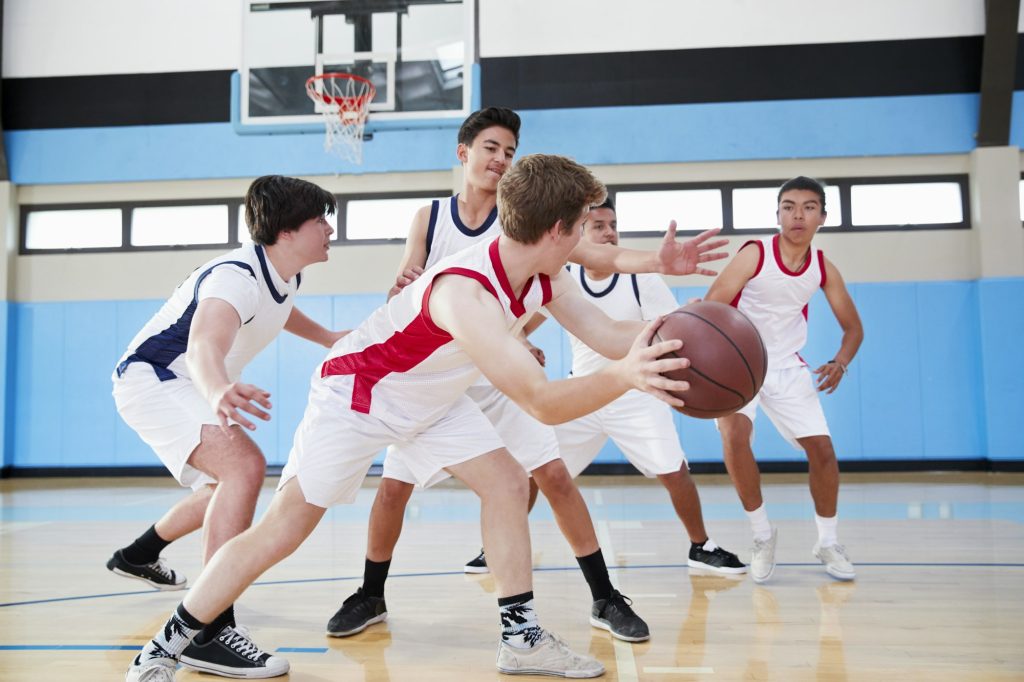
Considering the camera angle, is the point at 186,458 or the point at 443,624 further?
the point at 443,624

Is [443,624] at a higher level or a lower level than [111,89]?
lower

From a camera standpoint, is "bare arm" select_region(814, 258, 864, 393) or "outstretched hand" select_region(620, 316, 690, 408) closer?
"outstretched hand" select_region(620, 316, 690, 408)

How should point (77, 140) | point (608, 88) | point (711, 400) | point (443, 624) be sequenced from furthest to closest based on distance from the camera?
point (77, 140) → point (608, 88) → point (443, 624) → point (711, 400)

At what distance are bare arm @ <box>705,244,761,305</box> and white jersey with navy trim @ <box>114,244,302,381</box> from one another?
83.6 inches

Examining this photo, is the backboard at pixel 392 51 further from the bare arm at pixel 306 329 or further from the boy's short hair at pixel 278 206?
the boy's short hair at pixel 278 206

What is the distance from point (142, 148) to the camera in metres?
10.3

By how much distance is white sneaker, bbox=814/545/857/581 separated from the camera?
3770 mm

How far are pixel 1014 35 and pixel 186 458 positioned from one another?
9.56 meters

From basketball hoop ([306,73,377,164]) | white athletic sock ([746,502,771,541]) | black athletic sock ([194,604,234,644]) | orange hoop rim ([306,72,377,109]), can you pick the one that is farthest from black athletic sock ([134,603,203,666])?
orange hoop rim ([306,72,377,109])

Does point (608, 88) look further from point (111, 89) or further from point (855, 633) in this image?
point (855, 633)

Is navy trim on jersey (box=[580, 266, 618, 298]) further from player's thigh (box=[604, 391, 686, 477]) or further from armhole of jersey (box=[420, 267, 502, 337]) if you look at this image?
armhole of jersey (box=[420, 267, 502, 337])

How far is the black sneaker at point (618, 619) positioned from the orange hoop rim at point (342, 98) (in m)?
6.54

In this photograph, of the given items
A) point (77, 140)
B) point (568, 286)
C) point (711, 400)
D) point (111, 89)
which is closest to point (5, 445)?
point (77, 140)

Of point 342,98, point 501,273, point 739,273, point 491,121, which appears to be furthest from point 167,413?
point 342,98
